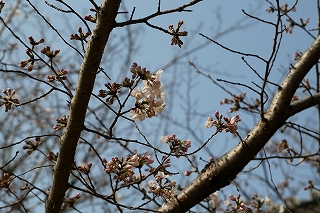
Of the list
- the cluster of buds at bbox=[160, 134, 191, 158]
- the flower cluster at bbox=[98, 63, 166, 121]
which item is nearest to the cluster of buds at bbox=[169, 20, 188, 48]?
the flower cluster at bbox=[98, 63, 166, 121]

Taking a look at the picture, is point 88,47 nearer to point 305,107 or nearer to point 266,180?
point 305,107

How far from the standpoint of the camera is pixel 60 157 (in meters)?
1.74

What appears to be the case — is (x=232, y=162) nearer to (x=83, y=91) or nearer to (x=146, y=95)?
(x=146, y=95)

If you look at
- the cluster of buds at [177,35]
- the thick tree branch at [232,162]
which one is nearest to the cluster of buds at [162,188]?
the thick tree branch at [232,162]

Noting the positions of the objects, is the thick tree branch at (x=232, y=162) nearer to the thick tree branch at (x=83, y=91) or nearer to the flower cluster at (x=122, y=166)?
the flower cluster at (x=122, y=166)

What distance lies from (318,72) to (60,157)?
2.28 metres

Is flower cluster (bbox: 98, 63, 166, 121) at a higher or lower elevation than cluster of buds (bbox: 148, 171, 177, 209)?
higher

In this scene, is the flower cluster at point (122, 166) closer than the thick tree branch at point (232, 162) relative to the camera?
Yes

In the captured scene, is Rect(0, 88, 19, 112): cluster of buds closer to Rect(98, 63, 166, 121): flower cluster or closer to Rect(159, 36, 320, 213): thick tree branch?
Rect(98, 63, 166, 121): flower cluster

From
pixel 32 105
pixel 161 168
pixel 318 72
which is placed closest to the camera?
pixel 161 168

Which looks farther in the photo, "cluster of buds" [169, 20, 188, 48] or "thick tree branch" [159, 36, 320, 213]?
"thick tree branch" [159, 36, 320, 213]

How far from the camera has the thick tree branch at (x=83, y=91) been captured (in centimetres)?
151

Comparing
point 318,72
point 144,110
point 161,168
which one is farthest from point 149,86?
point 318,72

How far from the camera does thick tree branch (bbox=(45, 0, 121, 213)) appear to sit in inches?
59.5
